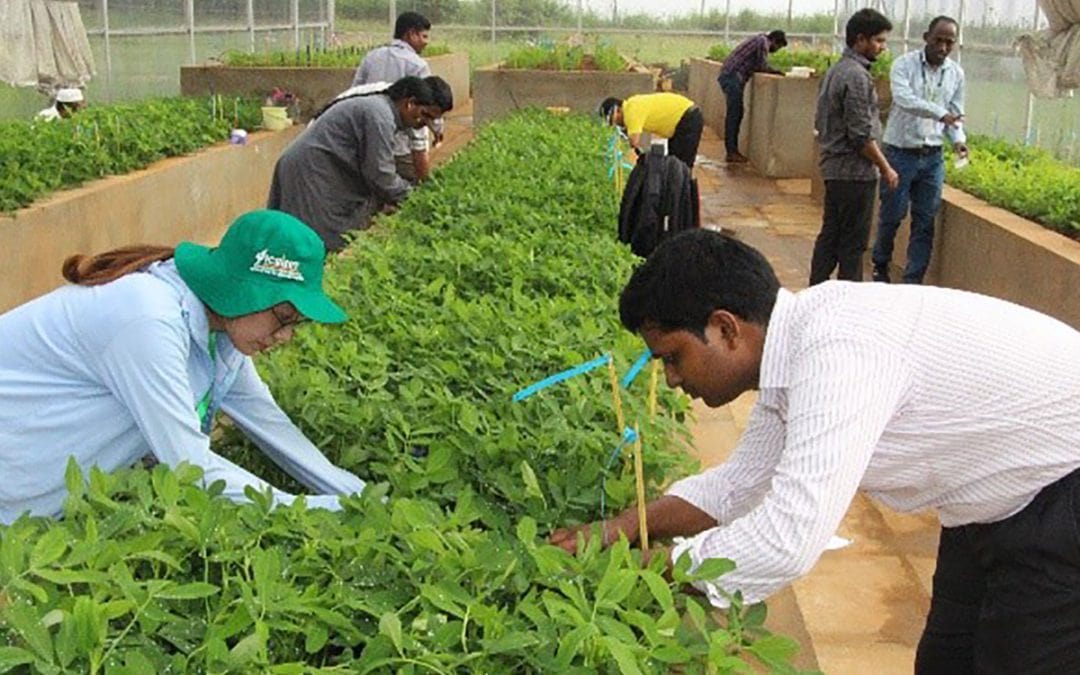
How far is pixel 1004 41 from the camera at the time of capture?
1068cm

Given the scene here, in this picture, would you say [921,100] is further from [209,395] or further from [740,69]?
[740,69]

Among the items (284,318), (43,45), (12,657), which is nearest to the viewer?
(12,657)

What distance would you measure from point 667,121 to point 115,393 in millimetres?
4999

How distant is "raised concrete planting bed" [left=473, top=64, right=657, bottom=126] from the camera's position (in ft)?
43.9

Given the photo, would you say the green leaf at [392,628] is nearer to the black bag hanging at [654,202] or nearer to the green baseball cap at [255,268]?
the green baseball cap at [255,268]

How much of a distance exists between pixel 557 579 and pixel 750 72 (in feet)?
47.5

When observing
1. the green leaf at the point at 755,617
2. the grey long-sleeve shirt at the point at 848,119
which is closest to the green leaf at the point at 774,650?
the green leaf at the point at 755,617

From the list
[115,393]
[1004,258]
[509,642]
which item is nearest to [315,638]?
[509,642]

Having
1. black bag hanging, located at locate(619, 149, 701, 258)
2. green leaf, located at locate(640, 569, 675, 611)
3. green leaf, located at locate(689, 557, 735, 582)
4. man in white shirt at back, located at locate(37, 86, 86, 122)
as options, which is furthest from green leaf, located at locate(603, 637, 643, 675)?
man in white shirt at back, located at locate(37, 86, 86, 122)

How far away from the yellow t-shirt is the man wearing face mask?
5.21 ft

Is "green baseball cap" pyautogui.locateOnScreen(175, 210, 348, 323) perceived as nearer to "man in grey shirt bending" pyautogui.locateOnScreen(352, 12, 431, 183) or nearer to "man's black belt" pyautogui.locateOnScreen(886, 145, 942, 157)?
"man in grey shirt bending" pyautogui.locateOnScreen(352, 12, 431, 183)

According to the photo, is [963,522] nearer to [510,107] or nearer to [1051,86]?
[1051,86]

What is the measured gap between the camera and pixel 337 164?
5945 mm

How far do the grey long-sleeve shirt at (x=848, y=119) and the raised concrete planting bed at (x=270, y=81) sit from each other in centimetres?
758
